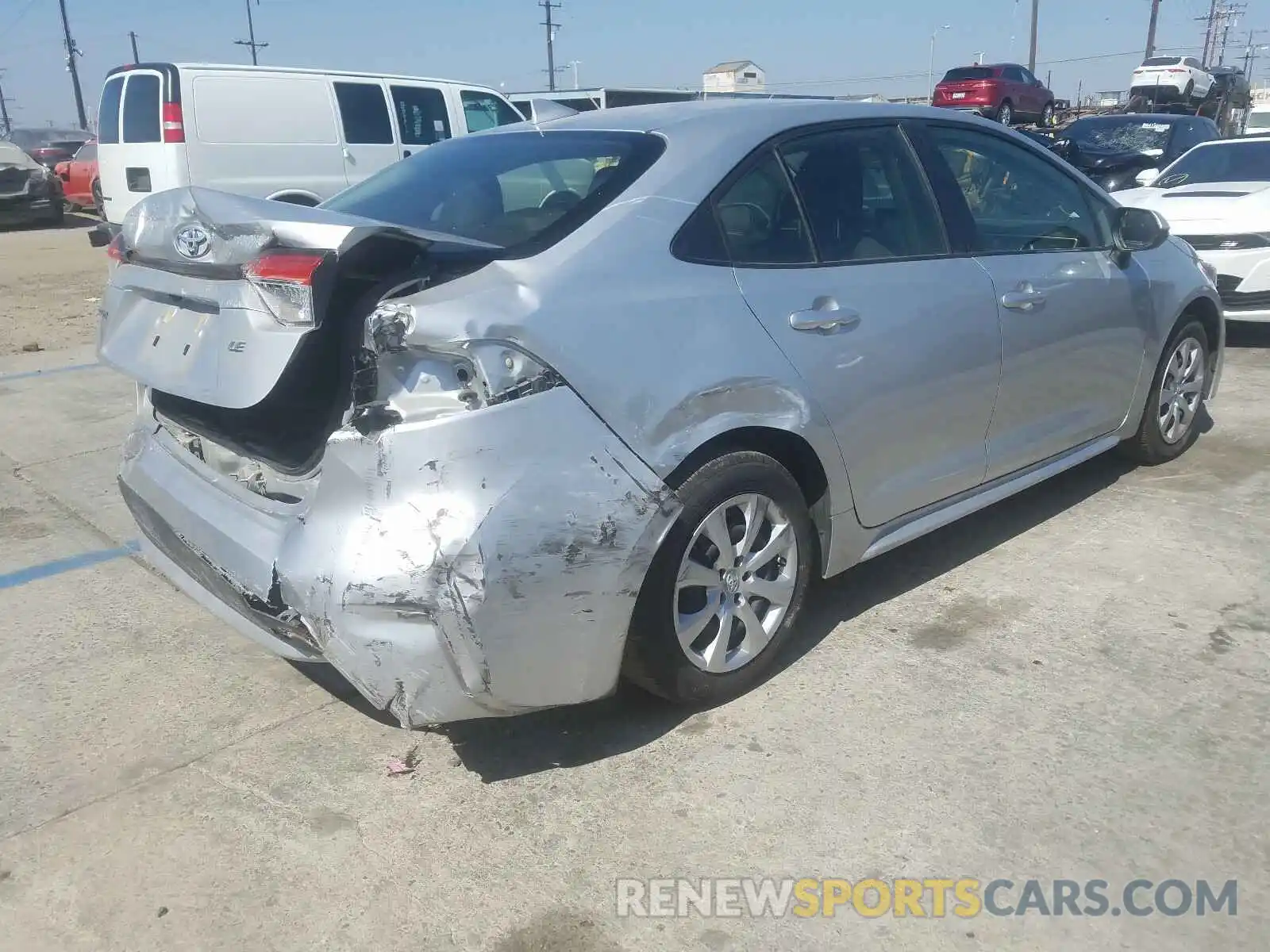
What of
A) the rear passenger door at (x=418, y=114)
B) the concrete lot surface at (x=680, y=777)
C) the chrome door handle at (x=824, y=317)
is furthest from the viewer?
the rear passenger door at (x=418, y=114)

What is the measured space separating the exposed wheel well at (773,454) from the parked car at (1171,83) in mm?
32435

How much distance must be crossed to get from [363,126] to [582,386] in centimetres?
1018

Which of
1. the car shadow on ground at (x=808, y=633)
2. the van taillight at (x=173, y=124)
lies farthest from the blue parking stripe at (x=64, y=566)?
the van taillight at (x=173, y=124)

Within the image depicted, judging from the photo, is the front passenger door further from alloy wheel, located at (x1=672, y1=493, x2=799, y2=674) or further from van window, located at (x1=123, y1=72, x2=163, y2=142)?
van window, located at (x1=123, y1=72, x2=163, y2=142)

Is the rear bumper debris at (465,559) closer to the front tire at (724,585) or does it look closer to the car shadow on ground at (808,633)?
the front tire at (724,585)

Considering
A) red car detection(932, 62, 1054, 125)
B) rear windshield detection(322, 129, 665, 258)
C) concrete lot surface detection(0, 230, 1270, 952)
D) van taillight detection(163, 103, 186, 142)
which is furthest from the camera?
red car detection(932, 62, 1054, 125)

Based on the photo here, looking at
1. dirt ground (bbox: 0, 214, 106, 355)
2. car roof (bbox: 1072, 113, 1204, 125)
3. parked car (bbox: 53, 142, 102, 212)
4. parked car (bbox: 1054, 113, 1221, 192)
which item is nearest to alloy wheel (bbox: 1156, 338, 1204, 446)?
dirt ground (bbox: 0, 214, 106, 355)

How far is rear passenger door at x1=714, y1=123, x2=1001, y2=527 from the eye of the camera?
306 centimetres

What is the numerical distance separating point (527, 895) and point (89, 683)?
174 centimetres

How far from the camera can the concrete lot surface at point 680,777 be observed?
2320mm

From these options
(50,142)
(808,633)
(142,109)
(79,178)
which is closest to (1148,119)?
(142,109)

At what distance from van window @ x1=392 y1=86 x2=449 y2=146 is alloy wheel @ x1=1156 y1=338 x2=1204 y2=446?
9145mm

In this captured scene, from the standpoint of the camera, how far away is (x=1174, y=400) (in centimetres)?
494

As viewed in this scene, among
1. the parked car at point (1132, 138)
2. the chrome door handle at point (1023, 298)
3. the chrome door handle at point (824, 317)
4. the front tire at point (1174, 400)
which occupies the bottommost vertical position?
the front tire at point (1174, 400)
